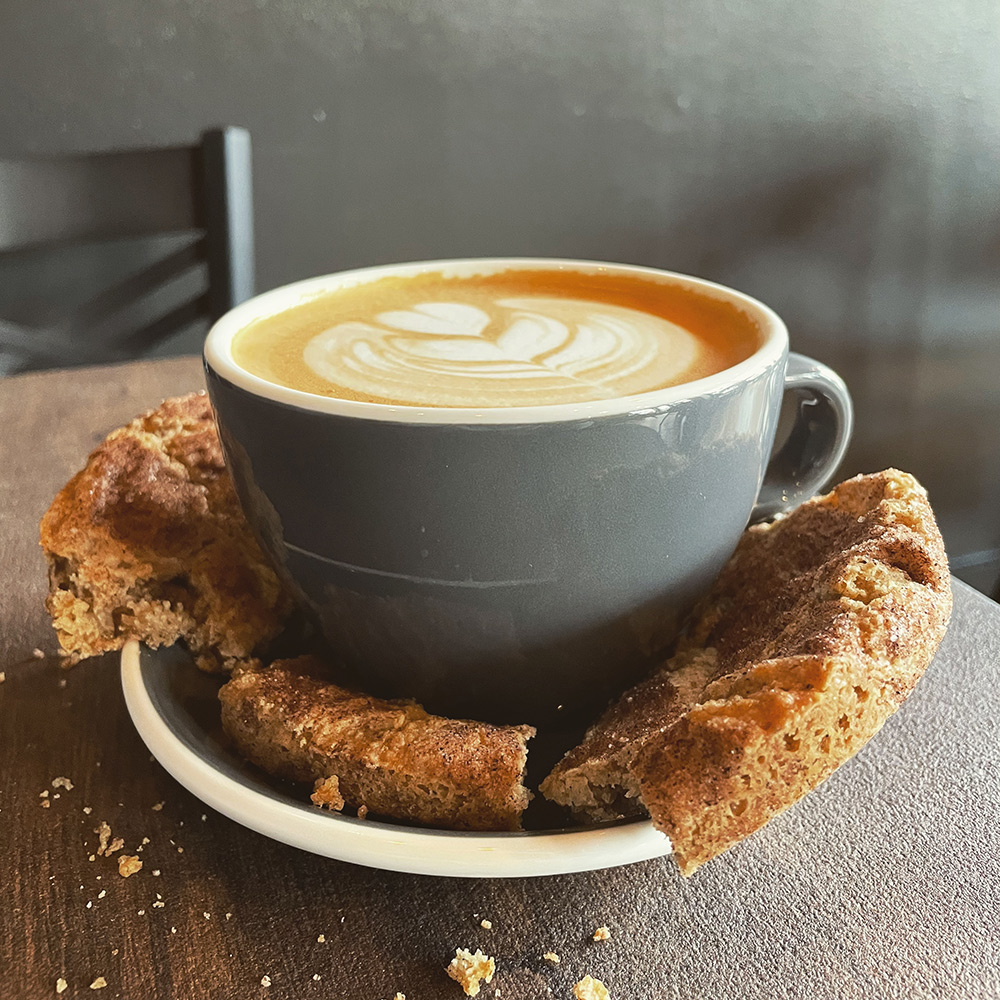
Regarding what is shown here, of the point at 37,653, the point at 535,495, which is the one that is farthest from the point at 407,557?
the point at 37,653

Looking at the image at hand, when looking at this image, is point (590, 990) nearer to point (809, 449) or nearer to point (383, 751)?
point (383, 751)

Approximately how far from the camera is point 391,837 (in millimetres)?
398

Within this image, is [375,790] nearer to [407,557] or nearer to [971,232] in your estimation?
Answer: [407,557]

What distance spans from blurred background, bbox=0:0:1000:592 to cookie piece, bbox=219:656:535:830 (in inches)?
60.2

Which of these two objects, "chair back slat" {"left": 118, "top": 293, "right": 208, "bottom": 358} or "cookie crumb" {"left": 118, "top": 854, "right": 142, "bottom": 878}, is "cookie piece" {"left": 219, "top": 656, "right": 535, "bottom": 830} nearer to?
"cookie crumb" {"left": 118, "top": 854, "right": 142, "bottom": 878}

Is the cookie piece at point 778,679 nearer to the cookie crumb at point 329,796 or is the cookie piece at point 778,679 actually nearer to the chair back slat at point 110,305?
the cookie crumb at point 329,796

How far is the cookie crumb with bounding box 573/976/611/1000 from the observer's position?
38 centimetres

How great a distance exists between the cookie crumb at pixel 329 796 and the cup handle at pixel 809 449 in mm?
318

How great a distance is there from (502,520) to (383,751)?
0.12 metres

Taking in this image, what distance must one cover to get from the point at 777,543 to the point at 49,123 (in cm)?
161

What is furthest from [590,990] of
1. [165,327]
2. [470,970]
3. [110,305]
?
[110,305]

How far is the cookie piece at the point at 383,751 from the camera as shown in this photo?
43 cm

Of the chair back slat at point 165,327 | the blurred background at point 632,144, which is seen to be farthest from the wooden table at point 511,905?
the blurred background at point 632,144

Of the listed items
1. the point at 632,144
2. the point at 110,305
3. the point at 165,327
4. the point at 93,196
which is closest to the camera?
the point at 93,196
